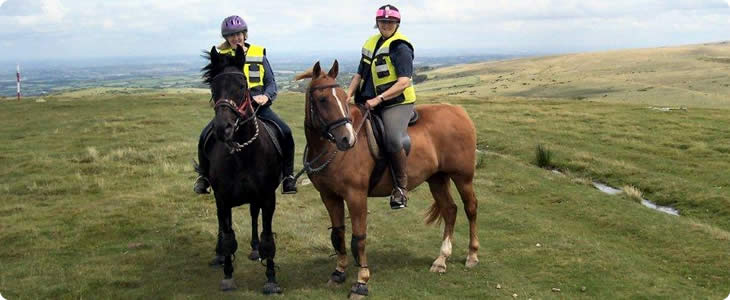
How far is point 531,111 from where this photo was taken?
36625mm

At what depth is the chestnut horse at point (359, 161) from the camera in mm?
6984

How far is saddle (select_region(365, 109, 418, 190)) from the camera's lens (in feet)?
26.3

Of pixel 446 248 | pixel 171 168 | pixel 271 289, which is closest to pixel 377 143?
pixel 446 248

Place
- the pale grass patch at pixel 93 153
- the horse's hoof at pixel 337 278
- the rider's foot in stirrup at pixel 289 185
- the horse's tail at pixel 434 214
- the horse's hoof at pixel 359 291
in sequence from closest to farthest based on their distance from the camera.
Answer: the horse's hoof at pixel 359 291 < the rider's foot in stirrup at pixel 289 185 < the horse's hoof at pixel 337 278 < the horse's tail at pixel 434 214 < the pale grass patch at pixel 93 153

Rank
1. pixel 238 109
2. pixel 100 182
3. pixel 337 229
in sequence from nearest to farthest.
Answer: pixel 238 109, pixel 337 229, pixel 100 182

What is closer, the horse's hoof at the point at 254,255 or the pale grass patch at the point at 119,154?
the horse's hoof at the point at 254,255

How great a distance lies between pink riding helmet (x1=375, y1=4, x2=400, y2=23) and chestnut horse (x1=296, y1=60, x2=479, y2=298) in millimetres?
1302

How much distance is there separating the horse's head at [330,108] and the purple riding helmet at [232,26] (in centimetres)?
162

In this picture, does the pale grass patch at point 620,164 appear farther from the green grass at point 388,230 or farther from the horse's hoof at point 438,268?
the horse's hoof at point 438,268

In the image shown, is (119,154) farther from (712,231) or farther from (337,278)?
(712,231)

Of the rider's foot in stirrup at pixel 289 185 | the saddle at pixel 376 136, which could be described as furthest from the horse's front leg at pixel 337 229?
the saddle at pixel 376 136

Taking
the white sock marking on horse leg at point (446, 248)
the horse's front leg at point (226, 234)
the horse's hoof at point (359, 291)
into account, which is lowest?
the horse's hoof at point (359, 291)

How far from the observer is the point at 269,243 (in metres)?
8.01

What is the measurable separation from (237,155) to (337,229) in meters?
2.07
